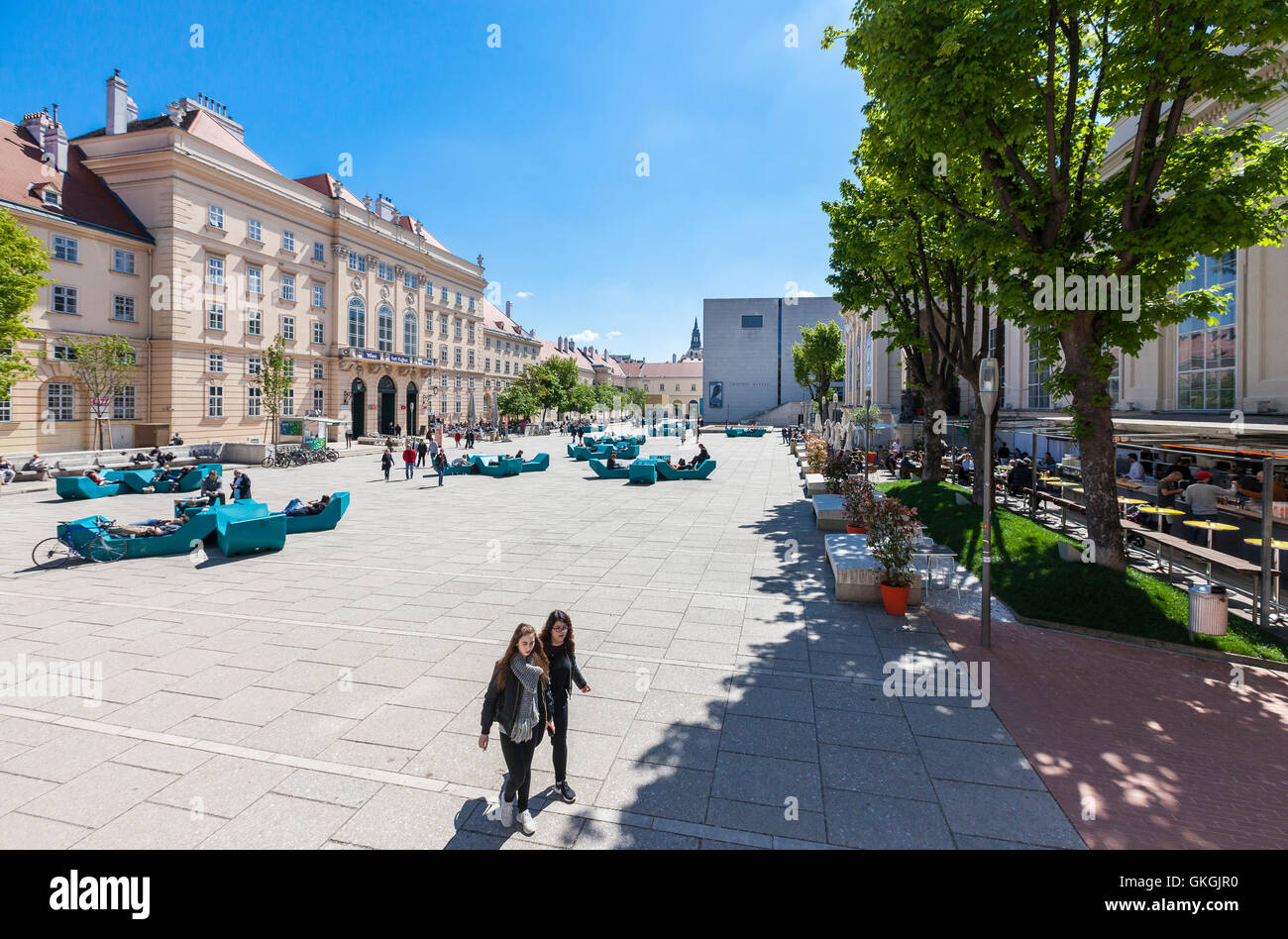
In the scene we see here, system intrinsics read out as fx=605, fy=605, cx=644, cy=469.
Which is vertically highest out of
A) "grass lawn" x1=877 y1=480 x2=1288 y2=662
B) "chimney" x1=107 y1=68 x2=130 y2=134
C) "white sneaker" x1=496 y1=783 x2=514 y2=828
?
"chimney" x1=107 y1=68 x2=130 y2=134

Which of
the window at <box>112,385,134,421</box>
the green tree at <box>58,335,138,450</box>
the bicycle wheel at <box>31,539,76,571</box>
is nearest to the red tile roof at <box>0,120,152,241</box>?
the green tree at <box>58,335,138,450</box>

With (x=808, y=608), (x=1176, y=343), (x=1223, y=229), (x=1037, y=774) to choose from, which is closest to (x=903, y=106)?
(x=1223, y=229)

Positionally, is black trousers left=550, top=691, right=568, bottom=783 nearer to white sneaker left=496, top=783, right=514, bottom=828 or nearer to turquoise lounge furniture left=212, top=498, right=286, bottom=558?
white sneaker left=496, top=783, right=514, bottom=828

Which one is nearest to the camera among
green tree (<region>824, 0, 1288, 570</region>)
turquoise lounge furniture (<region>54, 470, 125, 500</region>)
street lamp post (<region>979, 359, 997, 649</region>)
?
street lamp post (<region>979, 359, 997, 649</region>)

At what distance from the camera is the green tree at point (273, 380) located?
3847 centimetres

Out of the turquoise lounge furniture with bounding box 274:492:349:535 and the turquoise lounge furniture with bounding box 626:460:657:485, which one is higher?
the turquoise lounge furniture with bounding box 626:460:657:485

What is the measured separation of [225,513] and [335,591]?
476 centimetres

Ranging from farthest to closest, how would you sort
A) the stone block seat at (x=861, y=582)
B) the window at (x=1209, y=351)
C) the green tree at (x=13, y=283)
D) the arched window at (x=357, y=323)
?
the arched window at (x=357, y=323), the green tree at (x=13, y=283), the window at (x=1209, y=351), the stone block seat at (x=861, y=582)

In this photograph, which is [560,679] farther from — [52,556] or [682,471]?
[682,471]

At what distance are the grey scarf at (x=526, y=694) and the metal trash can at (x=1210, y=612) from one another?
853 cm

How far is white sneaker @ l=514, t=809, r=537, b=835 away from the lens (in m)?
4.06

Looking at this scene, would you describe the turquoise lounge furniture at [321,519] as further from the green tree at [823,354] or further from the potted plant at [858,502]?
the green tree at [823,354]

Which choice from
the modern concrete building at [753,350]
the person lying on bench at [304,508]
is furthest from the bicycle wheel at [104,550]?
the modern concrete building at [753,350]
